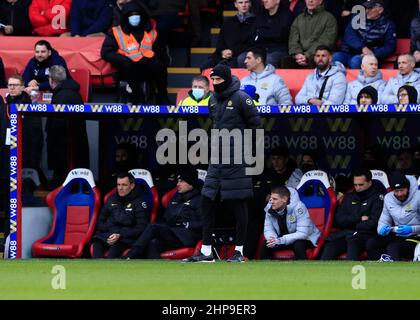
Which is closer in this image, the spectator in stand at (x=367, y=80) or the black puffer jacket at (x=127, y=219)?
the black puffer jacket at (x=127, y=219)

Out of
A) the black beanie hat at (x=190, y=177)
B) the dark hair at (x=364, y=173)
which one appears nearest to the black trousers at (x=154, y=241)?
the black beanie hat at (x=190, y=177)

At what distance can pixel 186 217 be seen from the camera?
59.8 feet

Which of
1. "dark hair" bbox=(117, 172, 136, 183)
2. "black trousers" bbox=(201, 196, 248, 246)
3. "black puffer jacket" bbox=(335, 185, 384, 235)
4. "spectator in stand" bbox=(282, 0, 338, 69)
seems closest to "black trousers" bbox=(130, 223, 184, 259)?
"dark hair" bbox=(117, 172, 136, 183)

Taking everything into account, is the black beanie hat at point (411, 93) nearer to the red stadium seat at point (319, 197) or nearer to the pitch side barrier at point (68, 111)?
the pitch side barrier at point (68, 111)

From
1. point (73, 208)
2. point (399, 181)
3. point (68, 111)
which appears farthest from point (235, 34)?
point (399, 181)

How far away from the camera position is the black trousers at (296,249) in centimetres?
1781

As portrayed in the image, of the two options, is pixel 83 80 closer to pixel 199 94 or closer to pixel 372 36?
pixel 199 94

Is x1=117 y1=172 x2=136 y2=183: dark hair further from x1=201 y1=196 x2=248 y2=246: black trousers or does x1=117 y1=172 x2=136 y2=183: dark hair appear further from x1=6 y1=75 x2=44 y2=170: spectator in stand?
x1=201 y1=196 x2=248 y2=246: black trousers

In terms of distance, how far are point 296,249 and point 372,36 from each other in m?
4.18

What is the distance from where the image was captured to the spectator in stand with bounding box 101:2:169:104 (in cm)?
2070

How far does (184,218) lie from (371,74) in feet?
10.3

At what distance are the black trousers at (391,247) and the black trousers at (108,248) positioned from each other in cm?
308

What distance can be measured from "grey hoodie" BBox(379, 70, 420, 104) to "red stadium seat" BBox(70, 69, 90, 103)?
171 inches
